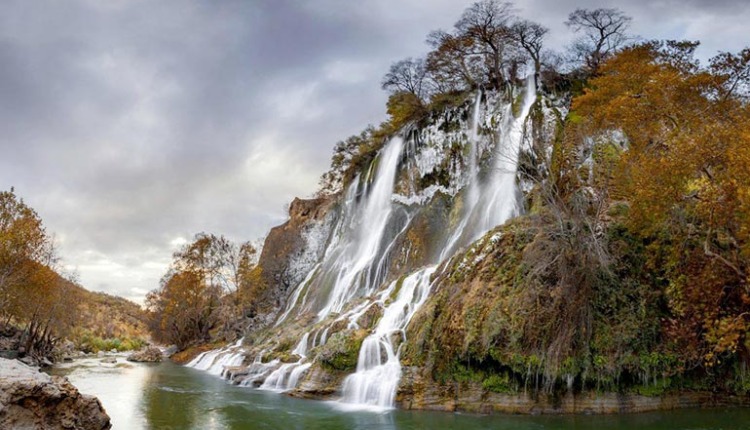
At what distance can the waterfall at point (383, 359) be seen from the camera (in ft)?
53.4

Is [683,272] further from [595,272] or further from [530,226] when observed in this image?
[530,226]

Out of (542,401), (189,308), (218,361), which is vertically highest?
(189,308)

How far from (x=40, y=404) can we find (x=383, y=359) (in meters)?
10.5

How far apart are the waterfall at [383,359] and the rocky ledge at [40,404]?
8.19 meters

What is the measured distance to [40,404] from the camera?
922cm

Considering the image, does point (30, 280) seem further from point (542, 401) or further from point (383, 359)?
point (542, 401)

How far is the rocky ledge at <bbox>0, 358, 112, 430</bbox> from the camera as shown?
29.1 feet

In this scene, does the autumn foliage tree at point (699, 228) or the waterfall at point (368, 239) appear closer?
the autumn foliage tree at point (699, 228)

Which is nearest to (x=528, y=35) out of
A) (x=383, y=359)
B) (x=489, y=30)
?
(x=489, y=30)

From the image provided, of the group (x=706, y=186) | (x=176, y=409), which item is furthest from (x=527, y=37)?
(x=176, y=409)

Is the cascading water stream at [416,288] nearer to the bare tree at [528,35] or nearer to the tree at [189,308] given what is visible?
the bare tree at [528,35]

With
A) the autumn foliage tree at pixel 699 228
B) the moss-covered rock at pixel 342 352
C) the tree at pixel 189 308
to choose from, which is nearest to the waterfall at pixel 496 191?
the autumn foliage tree at pixel 699 228

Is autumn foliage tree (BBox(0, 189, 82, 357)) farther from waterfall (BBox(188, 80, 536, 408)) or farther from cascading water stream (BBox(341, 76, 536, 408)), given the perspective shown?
cascading water stream (BBox(341, 76, 536, 408))

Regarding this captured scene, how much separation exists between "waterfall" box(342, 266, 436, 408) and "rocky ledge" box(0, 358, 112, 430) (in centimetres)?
819
